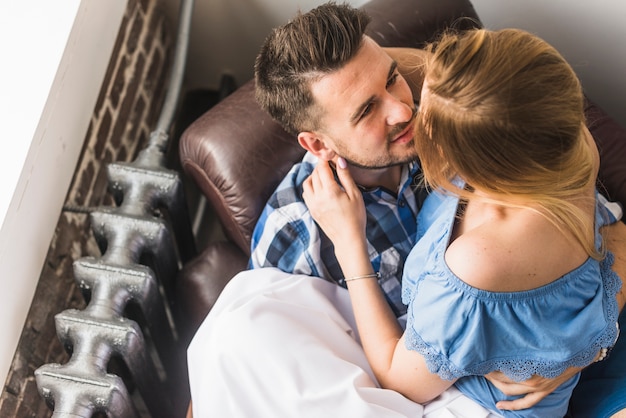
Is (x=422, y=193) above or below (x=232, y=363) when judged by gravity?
above

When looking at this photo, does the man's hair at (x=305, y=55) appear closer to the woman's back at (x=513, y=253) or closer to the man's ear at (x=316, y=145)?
the man's ear at (x=316, y=145)

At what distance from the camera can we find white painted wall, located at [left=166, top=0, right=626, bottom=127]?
1.63 metres

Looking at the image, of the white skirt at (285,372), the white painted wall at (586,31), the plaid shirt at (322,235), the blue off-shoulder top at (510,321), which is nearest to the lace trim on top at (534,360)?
the blue off-shoulder top at (510,321)

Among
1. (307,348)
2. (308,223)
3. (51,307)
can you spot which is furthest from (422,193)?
(51,307)

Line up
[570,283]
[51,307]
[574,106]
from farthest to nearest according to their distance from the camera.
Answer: [51,307] < [570,283] < [574,106]

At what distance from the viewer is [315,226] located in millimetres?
1411

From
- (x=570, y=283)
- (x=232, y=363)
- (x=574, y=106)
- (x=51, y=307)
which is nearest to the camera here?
(x=574, y=106)

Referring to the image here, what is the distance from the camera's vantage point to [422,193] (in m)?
1.48

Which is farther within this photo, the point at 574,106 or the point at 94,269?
the point at 94,269

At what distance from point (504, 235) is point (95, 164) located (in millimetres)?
1097

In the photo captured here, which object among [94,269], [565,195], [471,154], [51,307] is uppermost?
[471,154]

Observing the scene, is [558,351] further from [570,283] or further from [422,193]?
[422,193]

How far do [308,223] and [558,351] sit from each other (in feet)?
1.77

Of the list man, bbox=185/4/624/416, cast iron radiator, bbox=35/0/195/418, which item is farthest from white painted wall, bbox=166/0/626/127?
man, bbox=185/4/624/416
